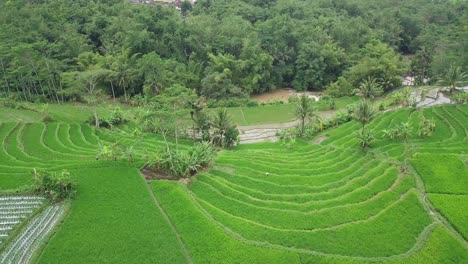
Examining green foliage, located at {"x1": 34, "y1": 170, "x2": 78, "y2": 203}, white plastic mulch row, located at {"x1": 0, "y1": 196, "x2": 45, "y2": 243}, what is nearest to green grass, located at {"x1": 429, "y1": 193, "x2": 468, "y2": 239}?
green foliage, located at {"x1": 34, "y1": 170, "x2": 78, "y2": 203}

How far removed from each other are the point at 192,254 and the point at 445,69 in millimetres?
47896

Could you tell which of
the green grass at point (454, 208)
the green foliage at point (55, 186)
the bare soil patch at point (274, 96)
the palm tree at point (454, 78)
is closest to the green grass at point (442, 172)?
the green grass at point (454, 208)

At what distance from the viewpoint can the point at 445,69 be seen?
175 ft

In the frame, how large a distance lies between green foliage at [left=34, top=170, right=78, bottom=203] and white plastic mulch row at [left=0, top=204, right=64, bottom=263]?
773 mm

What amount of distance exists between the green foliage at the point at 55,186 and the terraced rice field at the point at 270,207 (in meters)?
0.74

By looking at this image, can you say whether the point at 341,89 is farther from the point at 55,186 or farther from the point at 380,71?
the point at 55,186

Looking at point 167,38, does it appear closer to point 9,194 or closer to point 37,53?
point 37,53

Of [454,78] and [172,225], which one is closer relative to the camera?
[172,225]

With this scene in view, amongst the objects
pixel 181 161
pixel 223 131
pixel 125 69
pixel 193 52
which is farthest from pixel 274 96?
pixel 181 161

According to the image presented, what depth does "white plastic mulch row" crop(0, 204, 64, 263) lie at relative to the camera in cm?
1916

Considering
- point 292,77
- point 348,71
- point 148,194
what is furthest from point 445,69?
point 148,194

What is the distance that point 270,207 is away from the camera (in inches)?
927

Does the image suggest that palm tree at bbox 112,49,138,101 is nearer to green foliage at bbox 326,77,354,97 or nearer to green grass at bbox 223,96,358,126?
green grass at bbox 223,96,358,126

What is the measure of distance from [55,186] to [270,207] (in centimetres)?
1283
